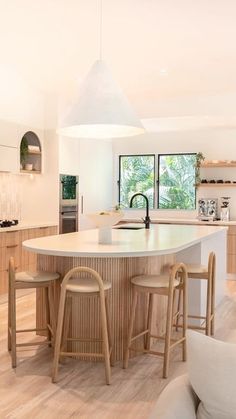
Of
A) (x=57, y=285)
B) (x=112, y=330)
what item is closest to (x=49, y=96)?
(x=57, y=285)

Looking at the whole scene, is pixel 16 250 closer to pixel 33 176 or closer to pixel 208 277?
pixel 33 176

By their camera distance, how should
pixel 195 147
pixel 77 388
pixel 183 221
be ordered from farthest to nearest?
pixel 195 147 → pixel 183 221 → pixel 77 388

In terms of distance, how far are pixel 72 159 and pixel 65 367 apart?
425cm

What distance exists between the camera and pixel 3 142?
19.5 ft

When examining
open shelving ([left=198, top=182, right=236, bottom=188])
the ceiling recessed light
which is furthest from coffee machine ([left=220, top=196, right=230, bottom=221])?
the ceiling recessed light

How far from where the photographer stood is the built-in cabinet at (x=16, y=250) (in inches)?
215

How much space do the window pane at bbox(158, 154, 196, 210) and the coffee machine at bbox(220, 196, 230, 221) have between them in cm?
54

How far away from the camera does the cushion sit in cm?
149

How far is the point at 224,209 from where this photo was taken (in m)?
7.92

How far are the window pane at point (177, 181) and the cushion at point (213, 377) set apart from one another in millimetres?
6830

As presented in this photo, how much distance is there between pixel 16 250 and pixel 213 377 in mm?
4554

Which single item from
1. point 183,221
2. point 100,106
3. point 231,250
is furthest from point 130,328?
point 183,221

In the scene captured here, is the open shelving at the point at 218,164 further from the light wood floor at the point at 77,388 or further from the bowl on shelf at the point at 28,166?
the light wood floor at the point at 77,388

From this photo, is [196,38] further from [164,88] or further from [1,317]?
[1,317]
